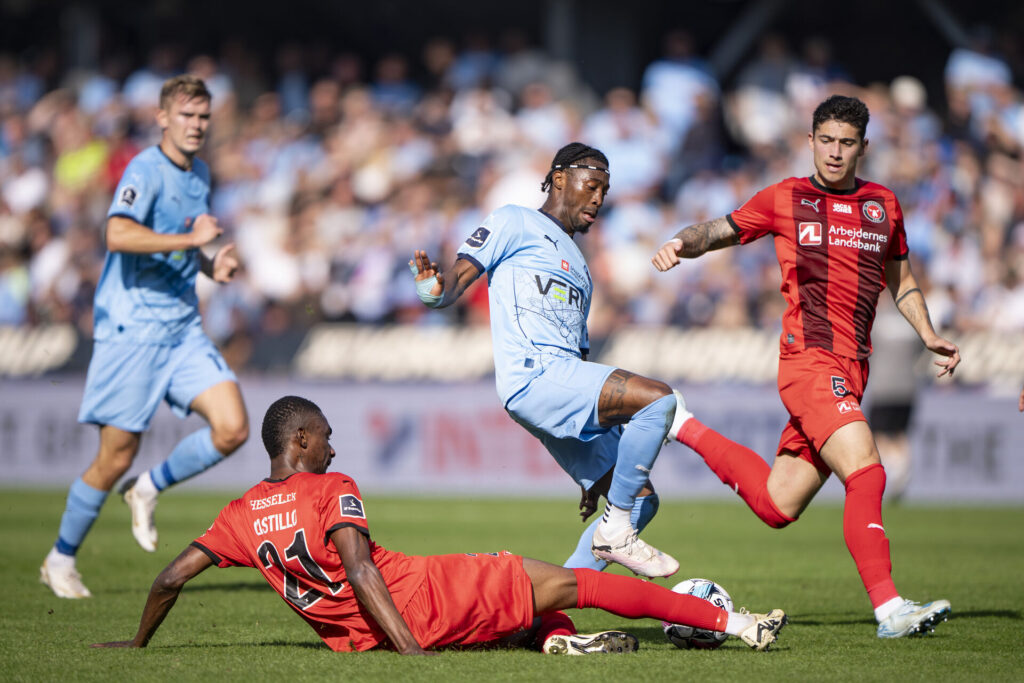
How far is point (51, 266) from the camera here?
18.6m

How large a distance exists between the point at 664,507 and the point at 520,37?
9.71m

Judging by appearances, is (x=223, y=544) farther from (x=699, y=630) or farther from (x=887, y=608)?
(x=887, y=608)

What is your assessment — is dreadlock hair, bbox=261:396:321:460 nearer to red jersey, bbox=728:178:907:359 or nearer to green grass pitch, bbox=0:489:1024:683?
green grass pitch, bbox=0:489:1024:683

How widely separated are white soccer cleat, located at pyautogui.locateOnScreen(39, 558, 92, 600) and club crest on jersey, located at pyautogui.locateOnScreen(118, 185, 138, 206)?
232 cm

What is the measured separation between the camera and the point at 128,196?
809cm

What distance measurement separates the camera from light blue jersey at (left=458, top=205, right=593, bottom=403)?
6227mm

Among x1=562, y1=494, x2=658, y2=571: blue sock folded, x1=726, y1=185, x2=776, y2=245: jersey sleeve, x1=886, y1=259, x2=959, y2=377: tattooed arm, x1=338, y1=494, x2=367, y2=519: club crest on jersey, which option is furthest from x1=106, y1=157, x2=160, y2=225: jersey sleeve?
x1=886, y1=259, x2=959, y2=377: tattooed arm

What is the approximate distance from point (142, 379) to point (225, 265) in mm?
1106

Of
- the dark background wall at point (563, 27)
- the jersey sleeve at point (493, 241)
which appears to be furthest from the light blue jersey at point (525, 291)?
the dark background wall at point (563, 27)

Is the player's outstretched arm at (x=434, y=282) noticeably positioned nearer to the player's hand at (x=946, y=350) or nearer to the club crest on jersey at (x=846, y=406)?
the club crest on jersey at (x=846, y=406)

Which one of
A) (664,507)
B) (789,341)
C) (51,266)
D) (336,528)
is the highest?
(51,266)

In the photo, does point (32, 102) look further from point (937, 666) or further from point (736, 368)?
point (937, 666)

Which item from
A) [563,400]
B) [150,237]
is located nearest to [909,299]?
[563,400]

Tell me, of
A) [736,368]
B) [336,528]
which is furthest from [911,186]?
[336,528]
